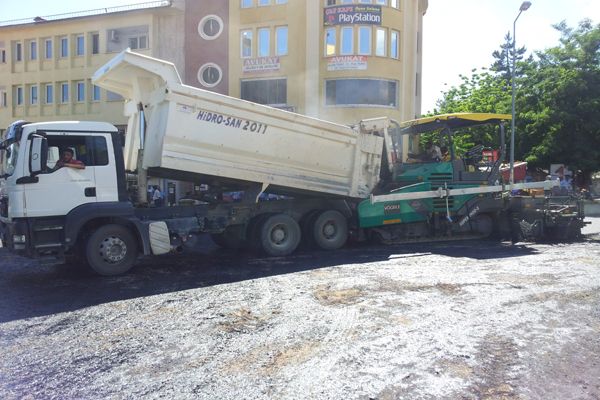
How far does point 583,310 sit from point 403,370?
3.07 meters

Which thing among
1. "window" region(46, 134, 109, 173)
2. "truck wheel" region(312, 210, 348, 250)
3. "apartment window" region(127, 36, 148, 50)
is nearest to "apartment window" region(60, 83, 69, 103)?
"apartment window" region(127, 36, 148, 50)

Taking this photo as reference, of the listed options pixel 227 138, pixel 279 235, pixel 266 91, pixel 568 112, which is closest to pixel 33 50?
pixel 266 91

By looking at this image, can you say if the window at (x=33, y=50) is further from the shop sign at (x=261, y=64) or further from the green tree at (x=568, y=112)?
the green tree at (x=568, y=112)

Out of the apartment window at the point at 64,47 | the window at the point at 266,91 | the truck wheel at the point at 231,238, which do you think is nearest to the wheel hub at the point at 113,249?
the truck wheel at the point at 231,238

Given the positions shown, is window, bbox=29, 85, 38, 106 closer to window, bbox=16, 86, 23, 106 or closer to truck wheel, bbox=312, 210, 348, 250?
window, bbox=16, 86, 23, 106

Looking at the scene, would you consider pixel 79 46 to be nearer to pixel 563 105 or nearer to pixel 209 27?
pixel 209 27

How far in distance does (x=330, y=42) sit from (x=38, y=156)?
816 inches

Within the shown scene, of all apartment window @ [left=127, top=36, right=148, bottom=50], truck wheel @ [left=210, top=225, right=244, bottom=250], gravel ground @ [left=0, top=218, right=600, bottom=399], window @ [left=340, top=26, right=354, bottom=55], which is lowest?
gravel ground @ [left=0, top=218, right=600, bottom=399]

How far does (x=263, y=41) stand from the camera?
90.7ft

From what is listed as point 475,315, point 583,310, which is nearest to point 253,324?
point 475,315

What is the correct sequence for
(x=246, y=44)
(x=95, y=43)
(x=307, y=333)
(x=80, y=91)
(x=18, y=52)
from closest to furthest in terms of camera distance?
1. (x=307, y=333)
2. (x=246, y=44)
3. (x=95, y=43)
4. (x=80, y=91)
5. (x=18, y=52)

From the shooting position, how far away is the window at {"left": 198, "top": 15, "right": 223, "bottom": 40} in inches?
1118

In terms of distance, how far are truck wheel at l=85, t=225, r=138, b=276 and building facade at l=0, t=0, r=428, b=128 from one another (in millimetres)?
18130

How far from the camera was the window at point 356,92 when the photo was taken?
2608cm
